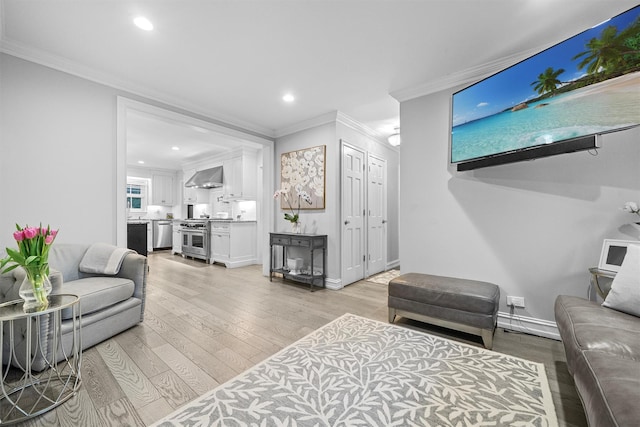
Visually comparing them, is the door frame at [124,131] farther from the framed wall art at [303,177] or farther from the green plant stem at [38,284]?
the green plant stem at [38,284]

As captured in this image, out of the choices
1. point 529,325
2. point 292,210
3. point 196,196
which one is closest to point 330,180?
point 292,210

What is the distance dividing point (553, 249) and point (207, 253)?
577cm

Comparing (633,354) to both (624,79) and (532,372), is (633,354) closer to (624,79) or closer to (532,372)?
(532,372)

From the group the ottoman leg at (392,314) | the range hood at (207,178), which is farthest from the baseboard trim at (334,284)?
the range hood at (207,178)

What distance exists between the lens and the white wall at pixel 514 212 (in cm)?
207

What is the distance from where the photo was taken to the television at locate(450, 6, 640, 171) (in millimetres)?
1654

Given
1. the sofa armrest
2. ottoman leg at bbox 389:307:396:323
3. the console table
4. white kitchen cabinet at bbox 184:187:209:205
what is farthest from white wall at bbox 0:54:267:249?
white kitchen cabinet at bbox 184:187:209:205

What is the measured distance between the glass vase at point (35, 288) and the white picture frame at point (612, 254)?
3.72m

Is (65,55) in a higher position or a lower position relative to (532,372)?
higher

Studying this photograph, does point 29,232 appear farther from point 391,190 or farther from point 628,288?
point 391,190

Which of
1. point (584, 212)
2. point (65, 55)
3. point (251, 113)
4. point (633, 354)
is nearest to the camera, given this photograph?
point (633, 354)

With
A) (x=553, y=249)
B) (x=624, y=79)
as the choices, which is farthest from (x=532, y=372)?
(x=624, y=79)

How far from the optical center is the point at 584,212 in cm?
215

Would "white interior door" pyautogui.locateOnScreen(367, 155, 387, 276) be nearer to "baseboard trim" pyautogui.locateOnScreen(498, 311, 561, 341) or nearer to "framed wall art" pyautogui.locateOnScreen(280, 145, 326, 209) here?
"framed wall art" pyautogui.locateOnScreen(280, 145, 326, 209)
